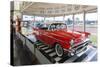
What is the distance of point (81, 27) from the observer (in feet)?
6.76

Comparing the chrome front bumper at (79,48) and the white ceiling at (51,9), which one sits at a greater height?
the white ceiling at (51,9)

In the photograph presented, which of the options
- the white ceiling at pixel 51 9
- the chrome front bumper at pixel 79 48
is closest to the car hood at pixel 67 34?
Result: the chrome front bumper at pixel 79 48

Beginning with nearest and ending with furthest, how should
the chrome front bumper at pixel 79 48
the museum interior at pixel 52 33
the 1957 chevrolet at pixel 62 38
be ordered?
the museum interior at pixel 52 33, the 1957 chevrolet at pixel 62 38, the chrome front bumper at pixel 79 48

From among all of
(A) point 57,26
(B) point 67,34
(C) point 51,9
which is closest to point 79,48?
(B) point 67,34

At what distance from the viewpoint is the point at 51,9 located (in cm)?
194

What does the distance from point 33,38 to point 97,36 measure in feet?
2.77

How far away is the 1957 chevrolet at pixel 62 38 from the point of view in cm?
192

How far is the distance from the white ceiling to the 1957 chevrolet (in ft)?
0.48

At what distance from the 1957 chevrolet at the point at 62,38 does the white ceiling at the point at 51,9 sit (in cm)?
15

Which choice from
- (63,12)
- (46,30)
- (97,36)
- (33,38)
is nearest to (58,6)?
(63,12)

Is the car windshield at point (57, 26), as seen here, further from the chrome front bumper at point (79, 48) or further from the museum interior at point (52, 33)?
the chrome front bumper at point (79, 48)

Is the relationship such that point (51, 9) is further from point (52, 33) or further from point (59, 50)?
point (59, 50)
